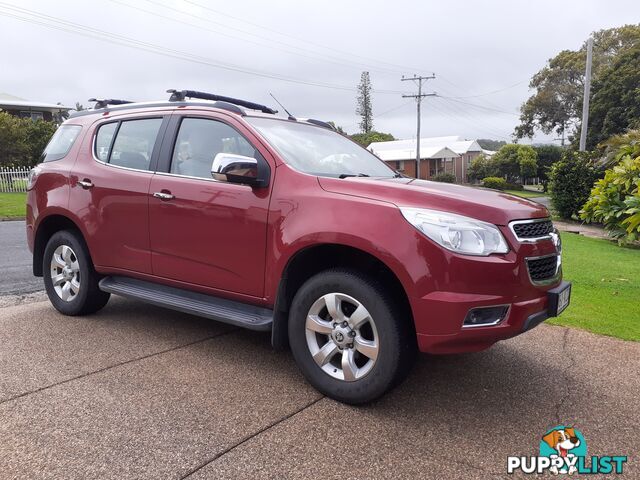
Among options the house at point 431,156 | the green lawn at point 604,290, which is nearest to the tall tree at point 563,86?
the house at point 431,156

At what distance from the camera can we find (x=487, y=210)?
9.58 feet

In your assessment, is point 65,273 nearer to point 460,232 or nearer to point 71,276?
point 71,276

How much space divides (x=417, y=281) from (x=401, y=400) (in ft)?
2.96

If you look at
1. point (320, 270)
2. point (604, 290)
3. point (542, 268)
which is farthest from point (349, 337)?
point (604, 290)

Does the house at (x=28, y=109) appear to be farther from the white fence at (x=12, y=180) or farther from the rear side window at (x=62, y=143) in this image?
the rear side window at (x=62, y=143)

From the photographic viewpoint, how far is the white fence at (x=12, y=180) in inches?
985

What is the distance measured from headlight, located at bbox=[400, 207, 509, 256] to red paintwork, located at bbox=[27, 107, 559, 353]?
0.05 metres

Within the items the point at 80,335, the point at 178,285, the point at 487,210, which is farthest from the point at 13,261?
the point at 487,210

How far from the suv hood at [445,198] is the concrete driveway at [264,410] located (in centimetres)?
121

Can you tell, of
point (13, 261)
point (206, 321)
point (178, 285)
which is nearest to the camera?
point (178, 285)

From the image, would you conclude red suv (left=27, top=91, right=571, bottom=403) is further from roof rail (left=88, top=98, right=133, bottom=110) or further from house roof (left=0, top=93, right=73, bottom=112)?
house roof (left=0, top=93, right=73, bottom=112)

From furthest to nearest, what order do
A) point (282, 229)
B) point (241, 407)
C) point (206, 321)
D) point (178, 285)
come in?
1. point (206, 321)
2. point (178, 285)
3. point (282, 229)
4. point (241, 407)

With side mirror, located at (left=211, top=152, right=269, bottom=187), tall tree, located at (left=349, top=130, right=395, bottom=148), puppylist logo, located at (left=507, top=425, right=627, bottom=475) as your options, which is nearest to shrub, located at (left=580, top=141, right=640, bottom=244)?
puppylist logo, located at (left=507, top=425, right=627, bottom=475)

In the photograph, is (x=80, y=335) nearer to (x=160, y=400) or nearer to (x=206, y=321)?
(x=206, y=321)
